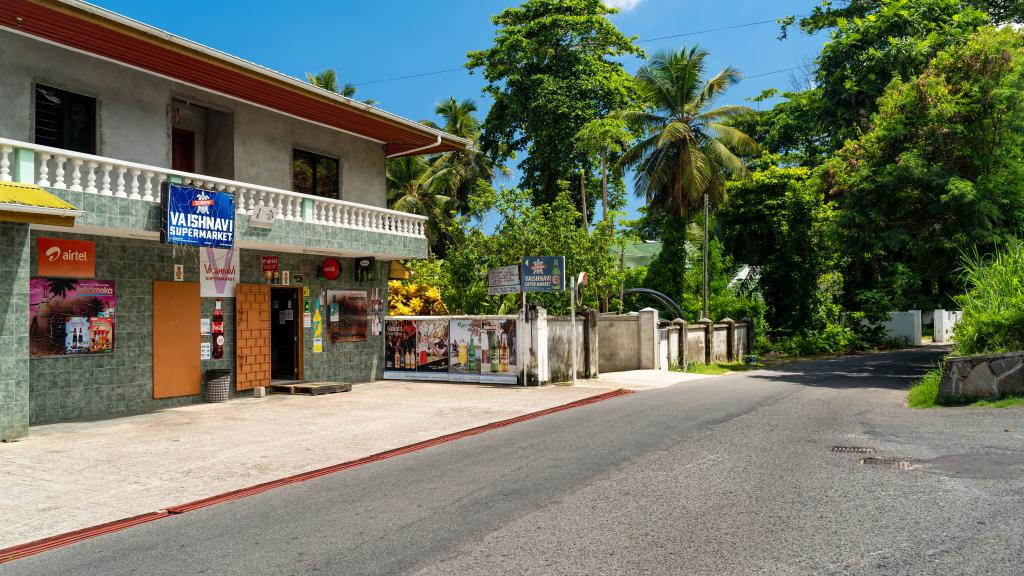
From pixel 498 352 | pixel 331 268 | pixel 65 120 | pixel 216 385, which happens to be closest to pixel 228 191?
pixel 65 120

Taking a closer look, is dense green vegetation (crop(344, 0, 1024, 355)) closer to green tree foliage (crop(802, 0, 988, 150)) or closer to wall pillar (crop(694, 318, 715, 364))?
green tree foliage (crop(802, 0, 988, 150))

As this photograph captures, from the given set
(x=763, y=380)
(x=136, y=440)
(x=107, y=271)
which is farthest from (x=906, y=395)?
(x=107, y=271)

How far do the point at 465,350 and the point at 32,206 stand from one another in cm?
1105

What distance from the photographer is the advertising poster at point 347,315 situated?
19.3 metres

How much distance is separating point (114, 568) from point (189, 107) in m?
13.9

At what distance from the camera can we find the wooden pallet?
17266 mm

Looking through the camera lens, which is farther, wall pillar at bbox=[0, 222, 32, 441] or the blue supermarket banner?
the blue supermarket banner

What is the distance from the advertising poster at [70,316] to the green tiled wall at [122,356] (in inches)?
6.1

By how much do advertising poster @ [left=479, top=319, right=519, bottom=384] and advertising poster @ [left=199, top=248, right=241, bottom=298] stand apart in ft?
20.5

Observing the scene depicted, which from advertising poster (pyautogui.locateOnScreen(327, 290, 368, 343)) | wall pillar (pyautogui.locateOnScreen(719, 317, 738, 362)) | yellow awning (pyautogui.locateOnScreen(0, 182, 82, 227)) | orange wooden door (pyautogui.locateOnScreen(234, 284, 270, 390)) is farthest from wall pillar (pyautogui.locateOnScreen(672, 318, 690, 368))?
yellow awning (pyautogui.locateOnScreen(0, 182, 82, 227))

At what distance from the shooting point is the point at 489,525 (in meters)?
6.11

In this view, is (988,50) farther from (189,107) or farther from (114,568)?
(114,568)

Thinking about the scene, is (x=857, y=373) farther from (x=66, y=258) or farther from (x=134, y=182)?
(x=66, y=258)

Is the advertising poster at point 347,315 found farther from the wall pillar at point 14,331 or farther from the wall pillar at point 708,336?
the wall pillar at point 708,336
